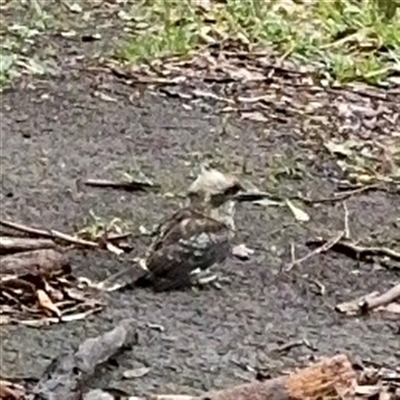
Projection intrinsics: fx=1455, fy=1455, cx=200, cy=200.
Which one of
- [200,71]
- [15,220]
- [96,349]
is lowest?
[200,71]

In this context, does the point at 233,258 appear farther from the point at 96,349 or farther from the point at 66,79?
the point at 66,79

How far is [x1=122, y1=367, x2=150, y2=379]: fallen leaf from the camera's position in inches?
148

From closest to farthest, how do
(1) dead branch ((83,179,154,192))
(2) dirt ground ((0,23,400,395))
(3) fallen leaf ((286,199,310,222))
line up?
1. (2) dirt ground ((0,23,400,395))
2. (3) fallen leaf ((286,199,310,222))
3. (1) dead branch ((83,179,154,192))

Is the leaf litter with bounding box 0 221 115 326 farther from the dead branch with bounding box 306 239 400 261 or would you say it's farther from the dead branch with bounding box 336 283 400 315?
the dead branch with bounding box 306 239 400 261

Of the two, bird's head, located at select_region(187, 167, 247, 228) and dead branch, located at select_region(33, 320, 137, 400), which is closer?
dead branch, located at select_region(33, 320, 137, 400)

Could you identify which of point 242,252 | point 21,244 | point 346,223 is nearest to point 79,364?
point 21,244

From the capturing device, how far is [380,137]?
6.27m

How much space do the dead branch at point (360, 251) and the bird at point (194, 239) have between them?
364 mm

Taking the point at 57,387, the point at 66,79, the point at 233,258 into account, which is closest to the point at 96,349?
the point at 57,387

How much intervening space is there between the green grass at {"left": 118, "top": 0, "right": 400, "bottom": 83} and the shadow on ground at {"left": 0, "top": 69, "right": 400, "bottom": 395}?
712 millimetres

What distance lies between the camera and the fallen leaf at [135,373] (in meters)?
3.75

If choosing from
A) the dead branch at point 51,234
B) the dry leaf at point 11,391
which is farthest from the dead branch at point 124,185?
the dry leaf at point 11,391

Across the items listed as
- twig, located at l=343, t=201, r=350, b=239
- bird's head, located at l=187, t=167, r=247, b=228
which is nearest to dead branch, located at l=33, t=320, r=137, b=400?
bird's head, located at l=187, t=167, r=247, b=228

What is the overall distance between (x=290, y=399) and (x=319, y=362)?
0.39 meters
